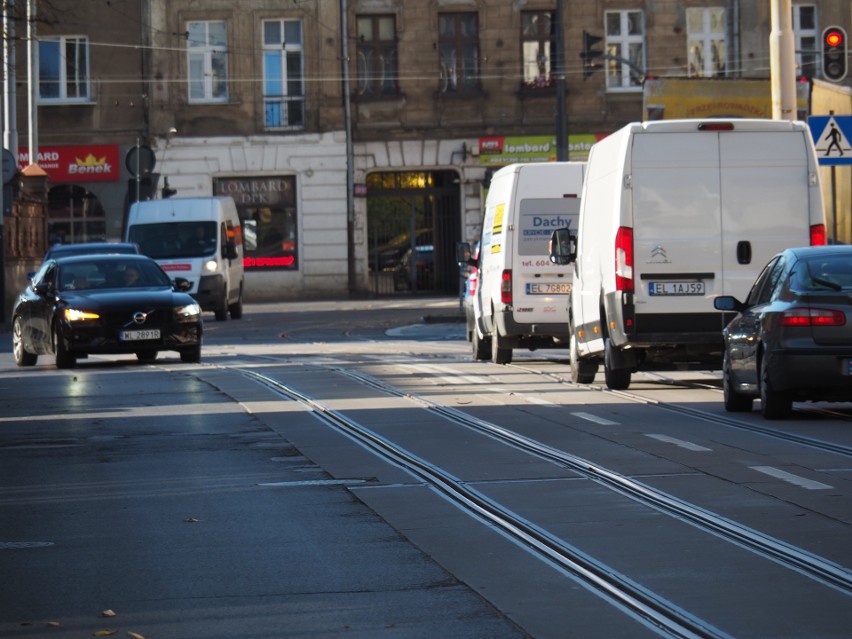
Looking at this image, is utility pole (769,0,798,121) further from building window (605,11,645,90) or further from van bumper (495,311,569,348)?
building window (605,11,645,90)

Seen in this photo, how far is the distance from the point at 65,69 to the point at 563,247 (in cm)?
3505

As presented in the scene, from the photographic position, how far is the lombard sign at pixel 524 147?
52469 mm

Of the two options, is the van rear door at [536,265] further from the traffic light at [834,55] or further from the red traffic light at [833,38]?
the red traffic light at [833,38]

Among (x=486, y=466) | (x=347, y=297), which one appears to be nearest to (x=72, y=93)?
(x=347, y=297)

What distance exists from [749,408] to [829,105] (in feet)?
56.8

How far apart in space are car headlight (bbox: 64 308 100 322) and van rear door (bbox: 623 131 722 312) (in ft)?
28.4

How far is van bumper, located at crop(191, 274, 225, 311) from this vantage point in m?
40.0

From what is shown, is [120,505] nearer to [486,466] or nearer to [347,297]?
[486,466]

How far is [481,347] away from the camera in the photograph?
25422mm

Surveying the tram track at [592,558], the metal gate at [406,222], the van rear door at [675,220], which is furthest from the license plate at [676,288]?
the metal gate at [406,222]

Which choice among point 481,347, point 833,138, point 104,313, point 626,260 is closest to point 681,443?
point 626,260

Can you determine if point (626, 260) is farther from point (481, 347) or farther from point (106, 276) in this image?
point (106, 276)

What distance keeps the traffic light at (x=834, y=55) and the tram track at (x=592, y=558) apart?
1001 centimetres

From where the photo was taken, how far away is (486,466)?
11.8 m
